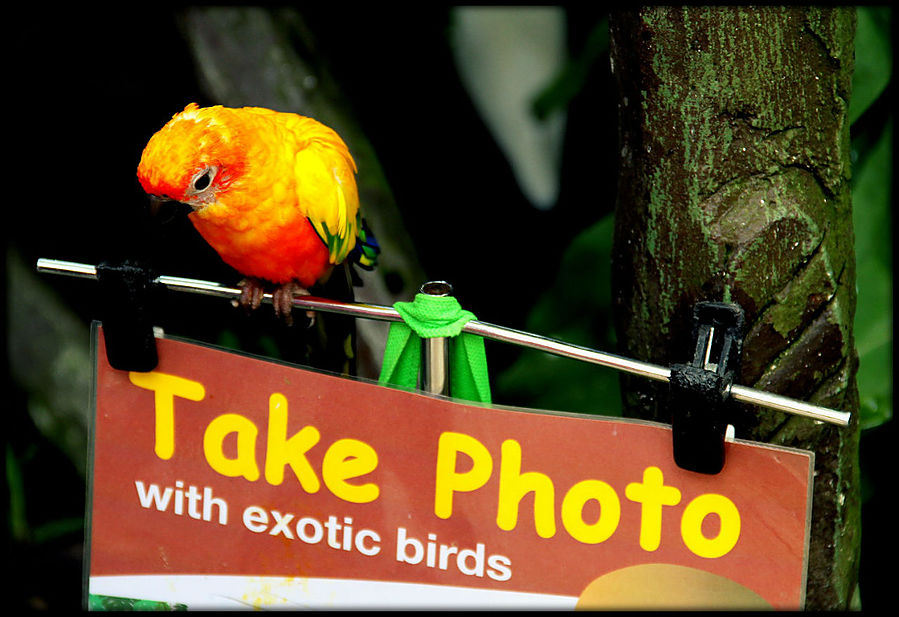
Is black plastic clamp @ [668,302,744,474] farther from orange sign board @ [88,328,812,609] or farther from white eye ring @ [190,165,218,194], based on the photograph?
white eye ring @ [190,165,218,194]

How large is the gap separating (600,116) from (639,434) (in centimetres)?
117

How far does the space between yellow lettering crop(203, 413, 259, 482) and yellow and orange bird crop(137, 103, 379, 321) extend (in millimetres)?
149

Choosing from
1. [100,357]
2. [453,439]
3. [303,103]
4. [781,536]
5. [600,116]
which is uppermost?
[600,116]

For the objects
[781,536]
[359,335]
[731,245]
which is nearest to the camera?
[781,536]

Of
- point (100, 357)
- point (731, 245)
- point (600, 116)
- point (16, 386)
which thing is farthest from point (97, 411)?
point (600, 116)

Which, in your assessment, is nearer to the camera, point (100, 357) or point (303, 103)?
point (100, 357)

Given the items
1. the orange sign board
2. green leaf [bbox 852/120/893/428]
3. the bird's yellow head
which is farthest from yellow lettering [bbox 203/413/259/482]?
green leaf [bbox 852/120/893/428]

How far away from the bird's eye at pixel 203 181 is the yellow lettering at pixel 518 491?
1.37 feet

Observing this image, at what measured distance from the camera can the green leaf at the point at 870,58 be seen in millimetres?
1088

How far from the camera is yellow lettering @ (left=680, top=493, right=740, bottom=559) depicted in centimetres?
67

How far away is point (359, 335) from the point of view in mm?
1341

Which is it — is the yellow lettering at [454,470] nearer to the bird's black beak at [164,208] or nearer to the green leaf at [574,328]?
the bird's black beak at [164,208]

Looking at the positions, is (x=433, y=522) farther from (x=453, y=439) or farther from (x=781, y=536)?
(x=781, y=536)

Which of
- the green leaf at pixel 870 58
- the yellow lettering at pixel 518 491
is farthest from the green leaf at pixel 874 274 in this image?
the yellow lettering at pixel 518 491
